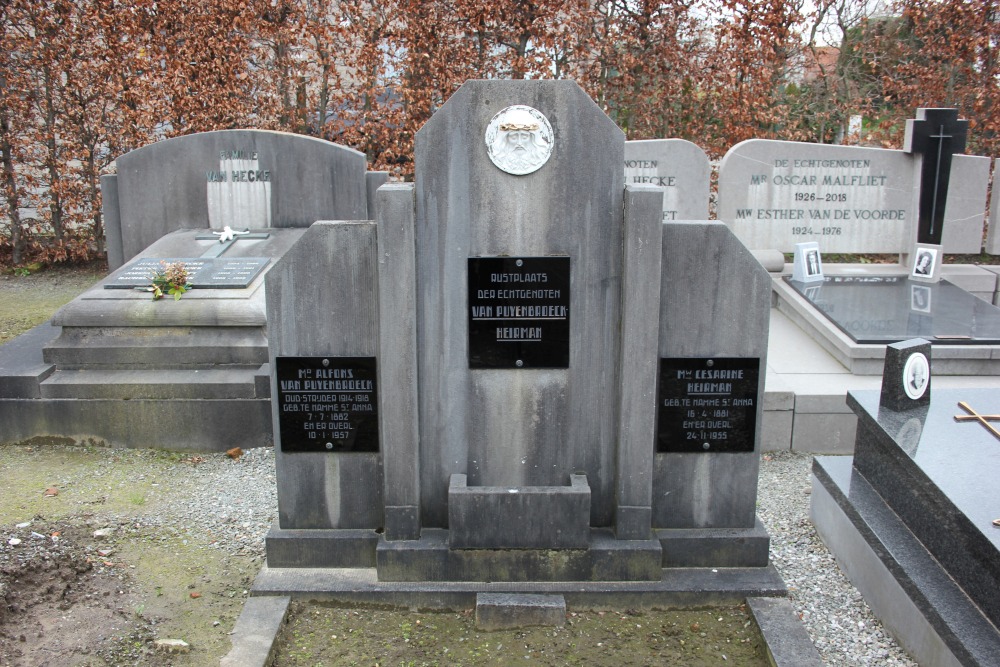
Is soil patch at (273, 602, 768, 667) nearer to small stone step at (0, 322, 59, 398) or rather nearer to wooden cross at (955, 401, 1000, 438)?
wooden cross at (955, 401, 1000, 438)

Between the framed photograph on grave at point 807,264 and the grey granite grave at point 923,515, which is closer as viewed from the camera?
the grey granite grave at point 923,515

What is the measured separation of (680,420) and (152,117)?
9290 mm

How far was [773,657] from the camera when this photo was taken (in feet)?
12.0

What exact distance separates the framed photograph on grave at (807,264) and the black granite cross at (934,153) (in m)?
1.22

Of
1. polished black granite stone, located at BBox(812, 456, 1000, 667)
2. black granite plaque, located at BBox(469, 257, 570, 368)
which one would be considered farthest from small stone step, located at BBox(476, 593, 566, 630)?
polished black granite stone, located at BBox(812, 456, 1000, 667)

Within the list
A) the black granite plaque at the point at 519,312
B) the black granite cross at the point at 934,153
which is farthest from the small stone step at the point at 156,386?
the black granite cross at the point at 934,153

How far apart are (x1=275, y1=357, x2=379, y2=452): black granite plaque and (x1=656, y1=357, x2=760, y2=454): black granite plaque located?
1456 millimetres

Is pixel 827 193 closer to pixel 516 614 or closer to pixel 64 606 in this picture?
pixel 516 614

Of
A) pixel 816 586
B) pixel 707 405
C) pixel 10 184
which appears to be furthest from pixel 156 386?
pixel 10 184

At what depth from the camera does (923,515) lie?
3.92 metres

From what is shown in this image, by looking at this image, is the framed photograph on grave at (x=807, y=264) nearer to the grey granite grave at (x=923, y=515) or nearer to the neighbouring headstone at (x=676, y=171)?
the neighbouring headstone at (x=676, y=171)

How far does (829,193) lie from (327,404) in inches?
249

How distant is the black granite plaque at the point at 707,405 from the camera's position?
4.22m

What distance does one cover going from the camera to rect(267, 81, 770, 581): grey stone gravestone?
13.0ft
